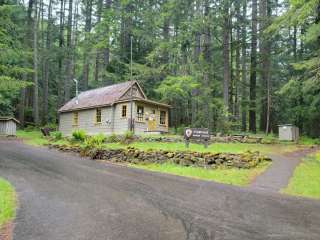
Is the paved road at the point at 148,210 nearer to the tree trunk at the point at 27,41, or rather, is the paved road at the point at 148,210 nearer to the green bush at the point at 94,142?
the green bush at the point at 94,142

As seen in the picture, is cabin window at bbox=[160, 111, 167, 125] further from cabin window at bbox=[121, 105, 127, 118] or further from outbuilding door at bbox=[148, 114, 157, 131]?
cabin window at bbox=[121, 105, 127, 118]

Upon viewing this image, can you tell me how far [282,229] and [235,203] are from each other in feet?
6.58

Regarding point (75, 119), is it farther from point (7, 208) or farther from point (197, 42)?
point (7, 208)

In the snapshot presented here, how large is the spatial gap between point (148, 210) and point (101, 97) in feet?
68.8

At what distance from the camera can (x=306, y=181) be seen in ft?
34.7

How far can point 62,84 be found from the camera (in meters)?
40.3

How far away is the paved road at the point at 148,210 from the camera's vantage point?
584 centimetres

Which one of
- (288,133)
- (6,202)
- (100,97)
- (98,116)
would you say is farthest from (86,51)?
(6,202)

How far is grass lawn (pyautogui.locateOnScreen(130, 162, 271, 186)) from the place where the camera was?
37.5 ft

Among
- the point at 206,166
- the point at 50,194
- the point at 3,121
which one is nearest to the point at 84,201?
the point at 50,194

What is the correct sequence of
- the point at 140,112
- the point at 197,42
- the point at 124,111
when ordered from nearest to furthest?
the point at 124,111
the point at 140,112
the point at 197,42

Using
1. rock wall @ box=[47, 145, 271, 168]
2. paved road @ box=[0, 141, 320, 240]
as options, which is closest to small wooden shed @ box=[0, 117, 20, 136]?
rock wall @ box=[47, 145, 271, 168]

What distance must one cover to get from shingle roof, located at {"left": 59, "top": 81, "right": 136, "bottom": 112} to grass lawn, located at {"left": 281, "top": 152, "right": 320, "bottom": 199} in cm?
1530

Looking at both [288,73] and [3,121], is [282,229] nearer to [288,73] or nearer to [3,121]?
[3,121]
